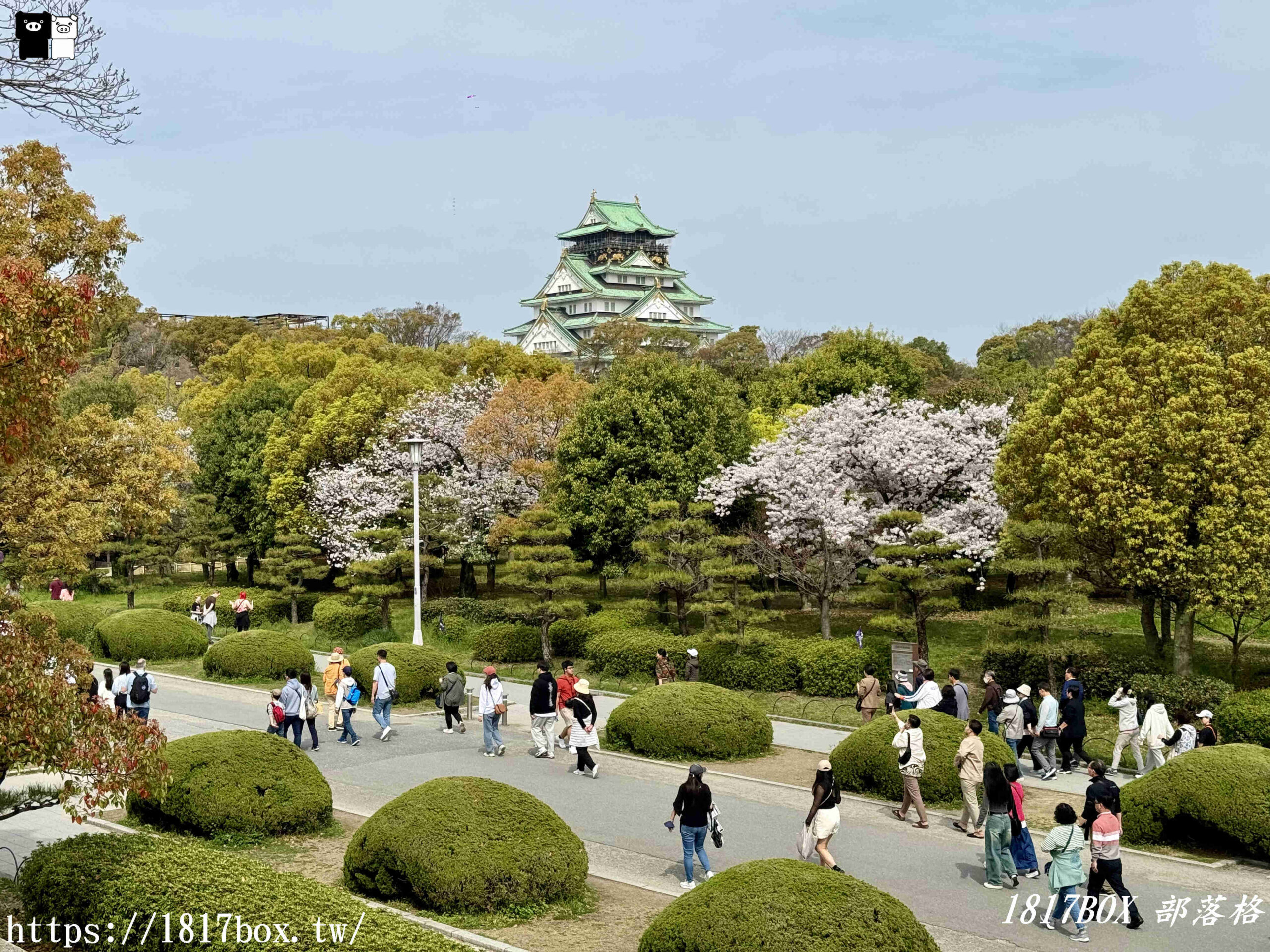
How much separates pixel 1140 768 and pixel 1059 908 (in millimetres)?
6977

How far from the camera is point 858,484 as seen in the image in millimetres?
32094

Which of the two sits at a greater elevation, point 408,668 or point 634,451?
point 634,451

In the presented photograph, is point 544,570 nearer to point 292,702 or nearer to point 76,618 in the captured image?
point 292,702

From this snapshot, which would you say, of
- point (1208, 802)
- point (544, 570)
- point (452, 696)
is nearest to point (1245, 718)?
point (1208, 802)

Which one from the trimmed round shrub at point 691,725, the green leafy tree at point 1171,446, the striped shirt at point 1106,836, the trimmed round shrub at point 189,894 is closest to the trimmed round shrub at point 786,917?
the trimmed round shrub at point 189,894

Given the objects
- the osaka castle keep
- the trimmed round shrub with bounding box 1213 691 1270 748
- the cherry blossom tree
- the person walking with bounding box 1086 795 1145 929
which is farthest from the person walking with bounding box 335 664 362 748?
the osaka castle keep

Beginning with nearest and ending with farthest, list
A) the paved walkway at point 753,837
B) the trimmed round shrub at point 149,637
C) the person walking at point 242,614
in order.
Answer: the paved walkway at point 753,837 → the trimmed round shrub at point 149,637 → the person walking at point 242,614

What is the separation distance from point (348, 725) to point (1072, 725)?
11477 mm

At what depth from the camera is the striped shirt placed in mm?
11773

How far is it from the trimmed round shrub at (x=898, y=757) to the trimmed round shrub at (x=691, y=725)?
2.15m

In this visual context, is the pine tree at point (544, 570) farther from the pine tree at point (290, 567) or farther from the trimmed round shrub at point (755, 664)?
the pine tree at point (290, 567)

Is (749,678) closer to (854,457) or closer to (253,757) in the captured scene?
(854,457)

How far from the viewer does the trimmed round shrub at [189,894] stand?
9227 millimetres

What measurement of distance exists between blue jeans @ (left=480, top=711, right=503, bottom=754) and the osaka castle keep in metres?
76.1
